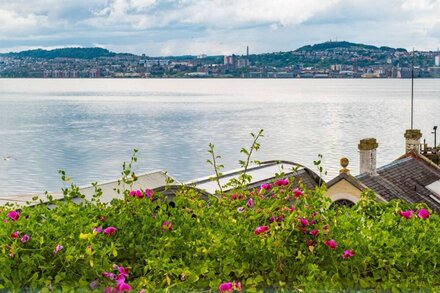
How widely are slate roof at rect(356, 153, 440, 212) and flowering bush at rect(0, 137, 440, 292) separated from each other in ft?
68.3

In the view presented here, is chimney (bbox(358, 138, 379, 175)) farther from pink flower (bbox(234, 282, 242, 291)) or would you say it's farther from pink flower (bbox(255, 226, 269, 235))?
pink flower (bbox(234, 282, 242, 291))

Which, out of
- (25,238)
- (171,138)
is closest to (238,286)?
(25,238)

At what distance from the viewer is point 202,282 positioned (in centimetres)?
772

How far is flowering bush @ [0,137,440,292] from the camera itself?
7703 mm

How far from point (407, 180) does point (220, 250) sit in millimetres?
26330

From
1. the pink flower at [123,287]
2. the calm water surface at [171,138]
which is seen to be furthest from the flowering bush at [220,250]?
the calm water surface at [171,138]

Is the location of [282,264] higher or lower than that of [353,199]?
higher

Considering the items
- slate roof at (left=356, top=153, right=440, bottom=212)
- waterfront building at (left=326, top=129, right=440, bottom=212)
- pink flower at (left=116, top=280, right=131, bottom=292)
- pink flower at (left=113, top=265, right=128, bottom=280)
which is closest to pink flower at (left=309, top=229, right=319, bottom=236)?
pink flower at (left=113, top=265, right=128, bottom=280)

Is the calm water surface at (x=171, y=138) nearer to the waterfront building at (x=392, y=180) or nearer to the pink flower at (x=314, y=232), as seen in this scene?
the waterfront building at (x=392, y=180)

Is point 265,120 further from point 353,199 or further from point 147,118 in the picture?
point 353,199

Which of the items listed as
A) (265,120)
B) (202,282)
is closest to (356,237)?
(202,282)

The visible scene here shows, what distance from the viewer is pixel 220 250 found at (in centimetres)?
825

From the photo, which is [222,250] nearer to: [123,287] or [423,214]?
[123,287]

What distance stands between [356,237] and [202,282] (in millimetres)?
1764
